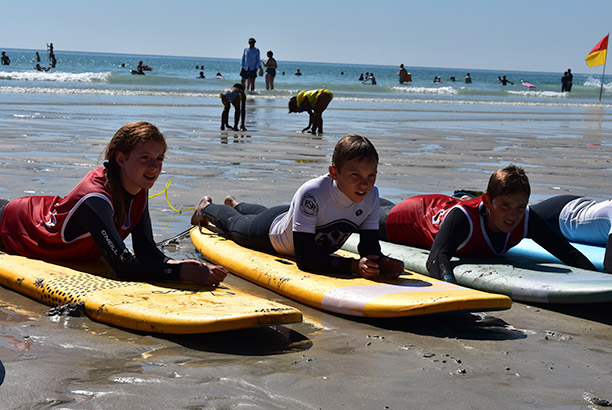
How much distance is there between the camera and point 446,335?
13.5 ft

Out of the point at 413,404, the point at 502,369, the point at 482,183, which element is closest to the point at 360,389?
the point at 413,404

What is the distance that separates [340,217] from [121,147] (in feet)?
4.71

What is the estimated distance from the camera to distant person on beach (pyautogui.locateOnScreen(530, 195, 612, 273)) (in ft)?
19.5

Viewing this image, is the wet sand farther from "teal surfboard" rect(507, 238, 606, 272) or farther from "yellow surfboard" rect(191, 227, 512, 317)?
"teal surfboard" rect(507, 238, 606, 272)

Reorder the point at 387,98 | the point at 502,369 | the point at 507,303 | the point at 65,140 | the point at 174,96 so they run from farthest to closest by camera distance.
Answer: the point at 387,98
the point at 174,96
the point at 65,140
the point at 507,303
the point at 502,369

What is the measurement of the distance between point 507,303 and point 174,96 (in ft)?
82.6

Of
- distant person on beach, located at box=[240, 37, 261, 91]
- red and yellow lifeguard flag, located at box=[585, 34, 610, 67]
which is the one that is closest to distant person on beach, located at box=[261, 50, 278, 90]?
distant person on beach, located at box=[240, 37, 261, 91]

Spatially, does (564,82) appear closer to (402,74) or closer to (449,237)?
(402,74)

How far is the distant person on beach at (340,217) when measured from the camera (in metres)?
4.77

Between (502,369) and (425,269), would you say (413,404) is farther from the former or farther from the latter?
(425,269)

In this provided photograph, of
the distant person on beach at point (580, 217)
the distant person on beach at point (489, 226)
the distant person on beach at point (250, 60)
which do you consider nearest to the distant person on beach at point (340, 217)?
the distant person on beach at point (489, 226)

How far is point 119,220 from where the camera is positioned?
4684 mm

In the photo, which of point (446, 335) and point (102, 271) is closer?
point (446, 335)

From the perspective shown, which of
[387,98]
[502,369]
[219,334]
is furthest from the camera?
[387,98]
